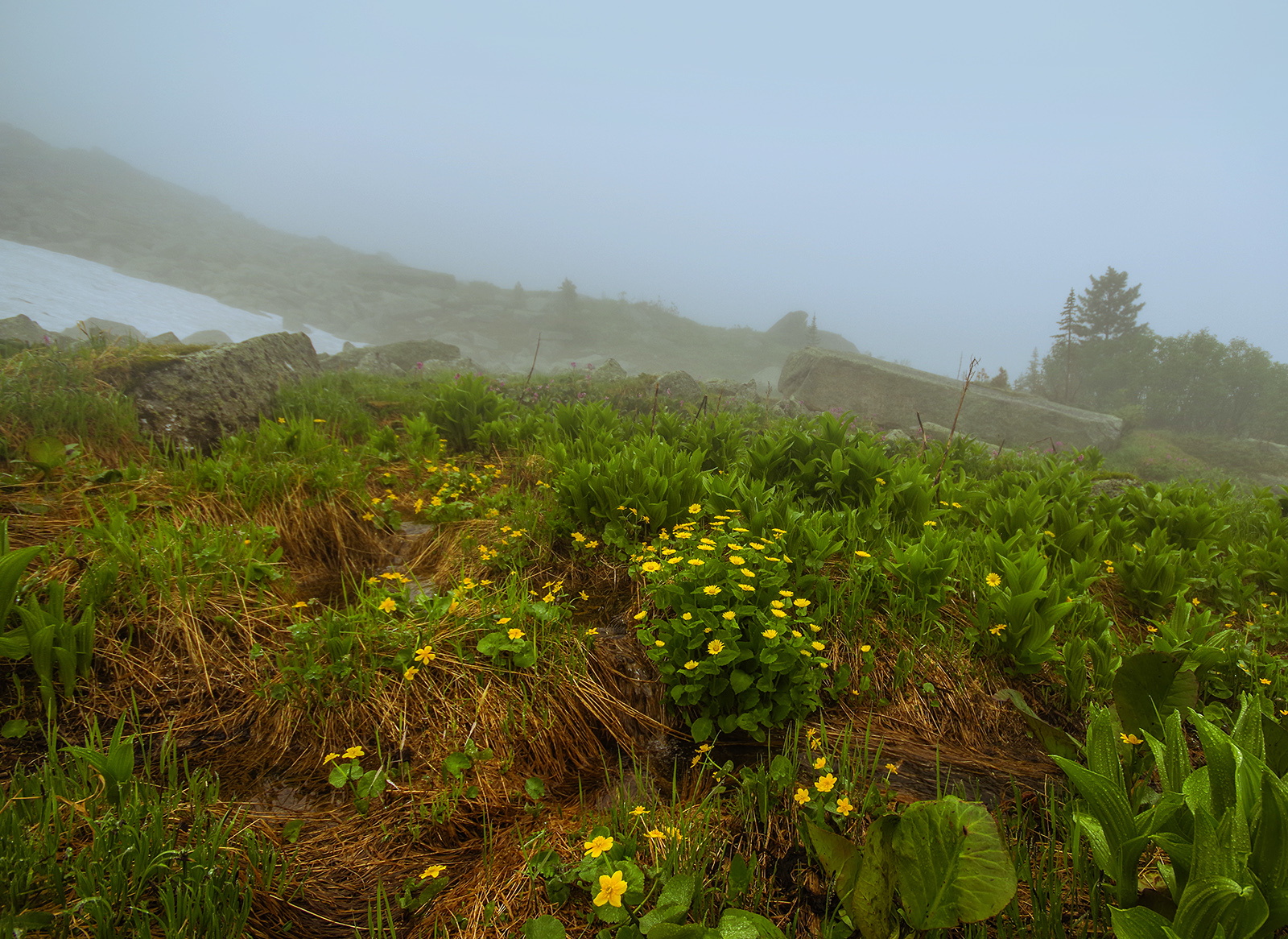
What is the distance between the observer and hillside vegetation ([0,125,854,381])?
31594 mm

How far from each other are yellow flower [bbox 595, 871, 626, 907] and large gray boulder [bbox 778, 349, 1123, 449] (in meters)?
15.0

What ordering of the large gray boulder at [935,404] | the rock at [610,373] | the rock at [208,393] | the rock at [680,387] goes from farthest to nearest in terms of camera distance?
the large gray boulder at [935,404]
the rock at [610,373]
the rock at [680,387]
the rock at [208,393]

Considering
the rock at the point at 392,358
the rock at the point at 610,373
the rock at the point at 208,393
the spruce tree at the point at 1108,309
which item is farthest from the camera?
the spruce tree at the point at 1108,309

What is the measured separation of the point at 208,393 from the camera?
5.20 m

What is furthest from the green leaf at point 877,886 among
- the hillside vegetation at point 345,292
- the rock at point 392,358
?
the hillside vegetation at point 345,292

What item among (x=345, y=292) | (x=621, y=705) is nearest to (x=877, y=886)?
(x=621, y=705)

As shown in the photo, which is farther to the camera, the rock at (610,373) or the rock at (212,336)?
the rock at (212,336)

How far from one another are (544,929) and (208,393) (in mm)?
5932

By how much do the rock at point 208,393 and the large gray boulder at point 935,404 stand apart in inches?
519

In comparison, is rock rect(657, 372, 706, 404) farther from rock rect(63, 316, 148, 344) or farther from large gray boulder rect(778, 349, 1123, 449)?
rock rect(63, 316, 148, 344)

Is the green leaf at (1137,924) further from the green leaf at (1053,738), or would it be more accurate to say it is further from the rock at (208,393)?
the rock at (208,393)

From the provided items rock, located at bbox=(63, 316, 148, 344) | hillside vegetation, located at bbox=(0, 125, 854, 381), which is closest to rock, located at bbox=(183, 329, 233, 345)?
rock, located at bbox=(63, 316, 148, 344)

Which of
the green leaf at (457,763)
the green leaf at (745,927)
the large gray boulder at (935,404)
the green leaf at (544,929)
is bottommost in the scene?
the green leaf at (457,763)

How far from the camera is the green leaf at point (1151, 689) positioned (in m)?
1.89
